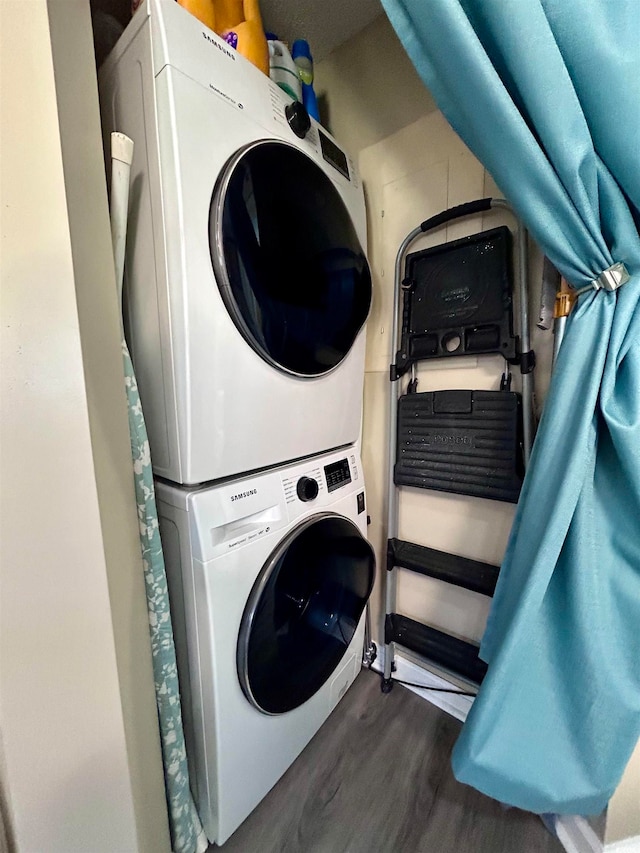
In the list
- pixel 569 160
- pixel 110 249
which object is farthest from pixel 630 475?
pixel 110 249

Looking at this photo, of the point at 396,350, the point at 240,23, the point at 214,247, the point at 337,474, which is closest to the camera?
the point at 214,247

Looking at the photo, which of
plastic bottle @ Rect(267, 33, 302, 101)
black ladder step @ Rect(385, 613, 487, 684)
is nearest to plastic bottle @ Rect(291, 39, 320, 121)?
plastic bottle @ Rect(267, 33, 302, 101)

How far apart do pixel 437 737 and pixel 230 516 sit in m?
0.99

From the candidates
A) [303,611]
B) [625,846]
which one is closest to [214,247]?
[303,611]

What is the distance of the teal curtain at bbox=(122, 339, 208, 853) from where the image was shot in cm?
62

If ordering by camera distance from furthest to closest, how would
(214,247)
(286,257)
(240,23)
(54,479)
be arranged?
1. (240,23)
2. (286,257)
3. (214,247)
4. (54,479)

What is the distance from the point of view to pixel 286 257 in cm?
75

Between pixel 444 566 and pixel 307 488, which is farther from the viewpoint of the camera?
pixel 444 566

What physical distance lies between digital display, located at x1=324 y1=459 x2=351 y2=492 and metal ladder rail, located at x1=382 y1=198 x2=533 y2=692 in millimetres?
186

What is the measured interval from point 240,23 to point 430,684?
198 centimetres

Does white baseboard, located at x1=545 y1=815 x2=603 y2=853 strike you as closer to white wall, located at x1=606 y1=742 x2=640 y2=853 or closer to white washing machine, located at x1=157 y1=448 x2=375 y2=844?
white wall, located at x1=606 y1=742 x2=640 y2=853

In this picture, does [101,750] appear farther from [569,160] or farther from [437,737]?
[569,160]

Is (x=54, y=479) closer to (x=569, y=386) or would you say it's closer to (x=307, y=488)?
(x=307, y=488)

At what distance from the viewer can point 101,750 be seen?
0.56m
